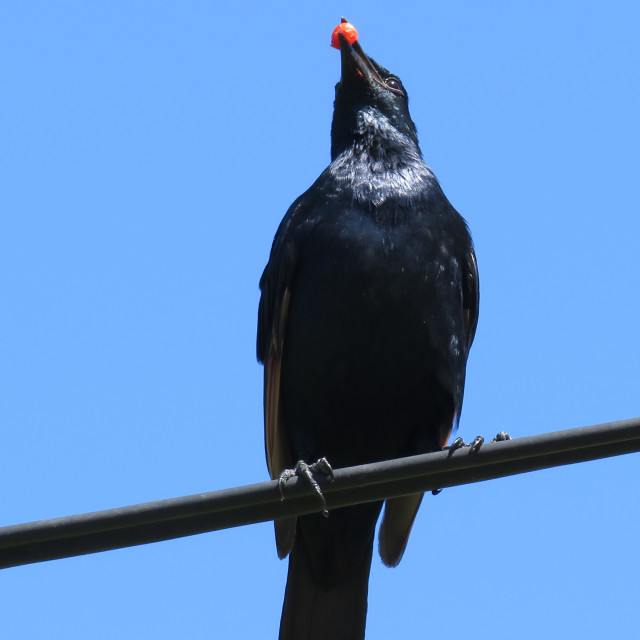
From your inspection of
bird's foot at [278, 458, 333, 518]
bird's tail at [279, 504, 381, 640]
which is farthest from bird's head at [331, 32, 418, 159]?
bird's foot at [278, 458, 333, 518]

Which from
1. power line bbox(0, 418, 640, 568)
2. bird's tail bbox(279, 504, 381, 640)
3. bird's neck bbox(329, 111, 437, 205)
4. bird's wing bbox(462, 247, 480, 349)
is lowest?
power line bbox(0, 418, 640, 568)

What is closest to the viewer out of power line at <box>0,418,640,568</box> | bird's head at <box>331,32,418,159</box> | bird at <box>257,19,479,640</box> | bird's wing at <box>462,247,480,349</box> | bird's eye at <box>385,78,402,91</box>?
power line at <box>0,418,640,568</box>

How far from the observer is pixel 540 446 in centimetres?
284

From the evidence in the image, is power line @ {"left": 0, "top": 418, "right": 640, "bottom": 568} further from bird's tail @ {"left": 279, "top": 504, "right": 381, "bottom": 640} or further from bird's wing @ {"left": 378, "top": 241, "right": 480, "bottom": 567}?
bird's wing @ {"left": 378, "top": 241, "right": 480, "bottom": 567}

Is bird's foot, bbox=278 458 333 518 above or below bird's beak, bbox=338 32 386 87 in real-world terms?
below

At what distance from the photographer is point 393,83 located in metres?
6.27

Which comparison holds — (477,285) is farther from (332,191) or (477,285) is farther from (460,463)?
(460,463)

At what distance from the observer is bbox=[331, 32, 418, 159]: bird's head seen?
5770mm

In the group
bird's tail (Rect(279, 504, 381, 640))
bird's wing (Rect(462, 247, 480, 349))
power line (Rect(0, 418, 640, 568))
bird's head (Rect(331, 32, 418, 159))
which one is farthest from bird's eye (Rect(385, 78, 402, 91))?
power line (Rect(0, 418, 640, 568))

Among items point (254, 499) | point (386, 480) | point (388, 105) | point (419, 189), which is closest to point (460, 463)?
point (386, 480)

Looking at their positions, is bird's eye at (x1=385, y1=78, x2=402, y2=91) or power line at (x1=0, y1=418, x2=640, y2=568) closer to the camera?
power line at (x1=0, y1=418, x2=640, y2=568)

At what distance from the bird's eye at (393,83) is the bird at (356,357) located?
42.1 inches

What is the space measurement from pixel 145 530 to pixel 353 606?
2369mm

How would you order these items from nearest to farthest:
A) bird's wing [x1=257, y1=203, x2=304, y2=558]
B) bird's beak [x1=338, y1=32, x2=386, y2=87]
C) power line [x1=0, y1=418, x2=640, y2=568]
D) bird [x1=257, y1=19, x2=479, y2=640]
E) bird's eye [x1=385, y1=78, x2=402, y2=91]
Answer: power line [x1=0, y1=418, x2=640, y2=568]
bird [x1=257, y1=19, x2=479, y2=640]
bird's wing [x1=257, y1=203, x2=304, y2=558]
bird's beak [x1=338, y1=32, x2=386, y2=87]
bird's eye [x1=385, y1=78, x2=402, y2=91]
